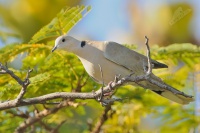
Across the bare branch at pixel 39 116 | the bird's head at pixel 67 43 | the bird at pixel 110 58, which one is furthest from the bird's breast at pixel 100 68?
the bare branch at pixel 39 116

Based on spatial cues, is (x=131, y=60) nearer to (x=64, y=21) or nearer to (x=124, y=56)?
(x=124, y=56)

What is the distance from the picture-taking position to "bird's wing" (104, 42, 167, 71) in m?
4.43

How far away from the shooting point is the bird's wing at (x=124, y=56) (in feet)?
14.5

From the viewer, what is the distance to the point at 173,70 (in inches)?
218

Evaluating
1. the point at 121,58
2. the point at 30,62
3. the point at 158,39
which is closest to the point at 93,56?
the point at 121,58

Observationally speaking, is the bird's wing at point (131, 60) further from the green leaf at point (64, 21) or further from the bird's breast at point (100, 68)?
the green leaf at point (64, 21)

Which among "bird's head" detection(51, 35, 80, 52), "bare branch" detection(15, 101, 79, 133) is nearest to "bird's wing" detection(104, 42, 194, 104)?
"bird's head" detection(51, 35, 80, 52)

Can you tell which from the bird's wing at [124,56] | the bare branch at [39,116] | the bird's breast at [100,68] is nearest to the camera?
the bird's breast at [100,68]

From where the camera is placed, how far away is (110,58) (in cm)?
443

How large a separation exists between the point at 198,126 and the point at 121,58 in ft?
4.17

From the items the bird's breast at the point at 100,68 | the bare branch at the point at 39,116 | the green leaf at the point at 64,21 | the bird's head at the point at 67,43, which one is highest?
the green leaf at the point at 64,21

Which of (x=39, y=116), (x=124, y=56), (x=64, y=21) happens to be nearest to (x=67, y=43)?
(x=64, y=21)

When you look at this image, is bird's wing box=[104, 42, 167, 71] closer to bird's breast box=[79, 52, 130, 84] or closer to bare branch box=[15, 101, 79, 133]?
bird's breast box=[79, 52, 130, 84]

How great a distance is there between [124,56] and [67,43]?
1.35 ft
